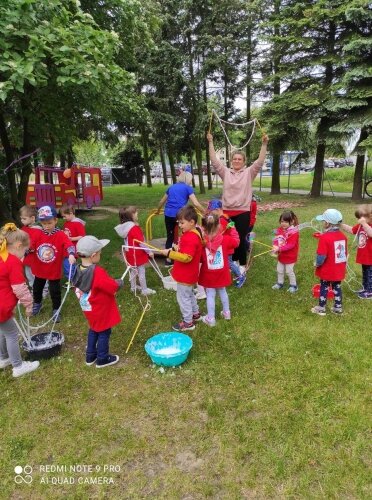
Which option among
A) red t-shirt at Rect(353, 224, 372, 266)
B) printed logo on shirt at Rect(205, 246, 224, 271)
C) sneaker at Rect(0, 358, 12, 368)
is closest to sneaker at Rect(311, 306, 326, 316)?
red t-shirt at Rect(353, 224, 372, 266)

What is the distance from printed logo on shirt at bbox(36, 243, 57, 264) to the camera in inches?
191

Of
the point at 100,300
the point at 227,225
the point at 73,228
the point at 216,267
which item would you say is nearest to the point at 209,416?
the point at 100,300

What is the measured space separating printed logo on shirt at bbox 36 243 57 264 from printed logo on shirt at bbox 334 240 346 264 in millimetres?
3547

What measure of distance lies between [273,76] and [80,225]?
508 inches

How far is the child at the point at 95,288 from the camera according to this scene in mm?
3594

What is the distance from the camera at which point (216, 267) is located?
4508 mm

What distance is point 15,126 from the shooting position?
12.6 m

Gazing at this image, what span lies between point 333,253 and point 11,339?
12.3 feet

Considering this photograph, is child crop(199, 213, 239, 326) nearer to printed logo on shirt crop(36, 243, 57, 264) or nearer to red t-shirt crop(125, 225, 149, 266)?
red t-shirt crop(125, 225, 149, 266)

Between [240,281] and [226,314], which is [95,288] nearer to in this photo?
[226,314]

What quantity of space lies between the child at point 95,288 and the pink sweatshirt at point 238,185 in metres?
2.57

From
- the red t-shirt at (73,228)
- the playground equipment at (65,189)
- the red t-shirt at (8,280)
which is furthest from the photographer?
the playground equipment at (65,189)

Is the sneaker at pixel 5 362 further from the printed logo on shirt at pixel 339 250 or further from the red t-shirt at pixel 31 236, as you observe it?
the printed logo on shirt at pixel 339 250

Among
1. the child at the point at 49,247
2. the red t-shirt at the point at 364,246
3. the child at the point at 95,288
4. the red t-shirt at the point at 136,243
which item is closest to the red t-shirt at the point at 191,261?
the child at the point at 95,288
